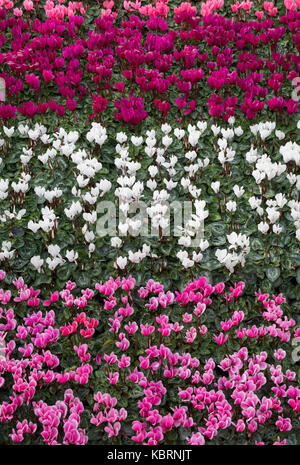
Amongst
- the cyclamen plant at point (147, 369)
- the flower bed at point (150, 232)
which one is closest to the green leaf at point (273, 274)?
the flower bed at point (150, 232)

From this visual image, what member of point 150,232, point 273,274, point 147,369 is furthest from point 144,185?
point 147,369

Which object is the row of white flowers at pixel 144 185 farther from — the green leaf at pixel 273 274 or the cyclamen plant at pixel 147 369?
the cyclamen plant at pixel 147 369

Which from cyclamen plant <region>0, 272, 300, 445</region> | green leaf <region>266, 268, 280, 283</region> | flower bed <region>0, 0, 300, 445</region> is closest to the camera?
cyclamen plant <region>0, 272, 300, 445</region>

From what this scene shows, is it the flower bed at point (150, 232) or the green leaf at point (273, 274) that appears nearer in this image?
the flower bed at point (150, 232)

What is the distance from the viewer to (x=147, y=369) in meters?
3.27

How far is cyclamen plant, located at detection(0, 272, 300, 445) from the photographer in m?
2.91

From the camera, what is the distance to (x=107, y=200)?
4387 millimetres

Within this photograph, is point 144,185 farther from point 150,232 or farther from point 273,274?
point 273,274

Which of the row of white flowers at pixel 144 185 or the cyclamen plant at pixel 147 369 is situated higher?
the row of white flowers at pixel 144 185

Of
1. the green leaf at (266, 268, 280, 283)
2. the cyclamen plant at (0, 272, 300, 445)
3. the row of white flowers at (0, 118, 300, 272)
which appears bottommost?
the cyclamen plant at (0, 272, 300, 445)

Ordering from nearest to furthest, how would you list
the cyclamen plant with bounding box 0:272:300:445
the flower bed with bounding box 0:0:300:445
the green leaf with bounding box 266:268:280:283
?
the cyclamen plant with bounding box 0:272:300:445
the flower bed with bounding box 0:0:300:445
the green leaf with bounding box 266:268:280:283

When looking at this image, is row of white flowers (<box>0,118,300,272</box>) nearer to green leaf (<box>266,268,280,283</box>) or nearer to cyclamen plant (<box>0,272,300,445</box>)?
green leaf (<box>266,268,280,283</box>)

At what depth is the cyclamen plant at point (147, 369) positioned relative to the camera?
9.56ft

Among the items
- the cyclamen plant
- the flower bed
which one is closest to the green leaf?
the flower bed
